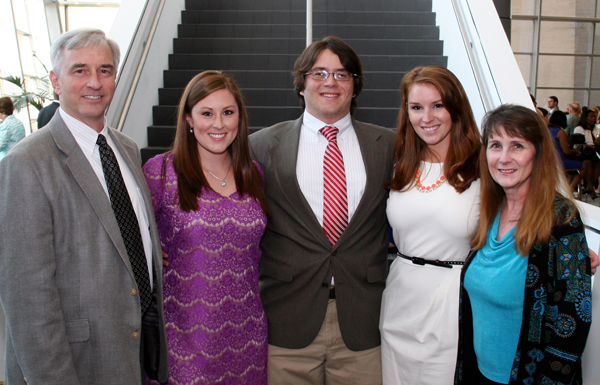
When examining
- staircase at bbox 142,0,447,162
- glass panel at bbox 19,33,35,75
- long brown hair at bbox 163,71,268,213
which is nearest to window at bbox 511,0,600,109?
staircase at bbox 142,0,447,162

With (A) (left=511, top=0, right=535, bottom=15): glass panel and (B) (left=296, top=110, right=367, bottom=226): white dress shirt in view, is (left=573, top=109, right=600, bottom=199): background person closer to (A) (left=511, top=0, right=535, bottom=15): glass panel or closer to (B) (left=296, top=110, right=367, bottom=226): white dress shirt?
(A) (left=511, top=0, right=535, bottom=15): glass panel

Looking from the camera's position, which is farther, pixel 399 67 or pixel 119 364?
pixel 399 67

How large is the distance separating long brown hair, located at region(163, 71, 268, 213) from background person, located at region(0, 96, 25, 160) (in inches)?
205

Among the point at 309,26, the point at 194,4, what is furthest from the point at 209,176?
the point at 194,4

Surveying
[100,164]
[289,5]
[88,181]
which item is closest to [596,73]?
[289,5]

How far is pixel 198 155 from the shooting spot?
6.18 ft

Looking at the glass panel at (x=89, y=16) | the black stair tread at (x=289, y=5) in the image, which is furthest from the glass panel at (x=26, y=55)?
the black stair tread at (x=289, y=5)

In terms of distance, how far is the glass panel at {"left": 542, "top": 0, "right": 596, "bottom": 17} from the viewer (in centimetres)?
1207

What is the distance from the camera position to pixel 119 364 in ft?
4.84

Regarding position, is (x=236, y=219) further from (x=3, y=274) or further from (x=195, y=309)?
(x=3, y=274)

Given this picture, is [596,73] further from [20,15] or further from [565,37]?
[20,15]

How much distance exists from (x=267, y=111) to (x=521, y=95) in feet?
7.93

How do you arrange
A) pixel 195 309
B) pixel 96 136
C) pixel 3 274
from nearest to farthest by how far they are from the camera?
pixel 3 274
pixel 96 136
pixel 195 309

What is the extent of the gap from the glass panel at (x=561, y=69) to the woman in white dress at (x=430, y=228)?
11932 mm
